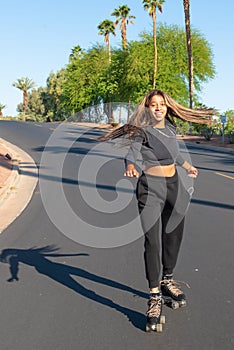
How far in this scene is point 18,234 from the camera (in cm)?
715

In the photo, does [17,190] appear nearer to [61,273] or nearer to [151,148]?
[61,273]

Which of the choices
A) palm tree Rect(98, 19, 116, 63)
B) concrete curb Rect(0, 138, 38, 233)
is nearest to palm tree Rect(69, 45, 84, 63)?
palm tree Rect(98, 19, 116, 63)

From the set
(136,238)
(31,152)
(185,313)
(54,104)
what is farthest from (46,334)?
(54,104)

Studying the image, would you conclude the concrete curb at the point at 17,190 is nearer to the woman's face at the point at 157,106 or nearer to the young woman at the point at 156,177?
the young woman at the point at 156,177

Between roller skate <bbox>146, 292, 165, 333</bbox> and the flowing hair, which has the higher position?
the flowing hair

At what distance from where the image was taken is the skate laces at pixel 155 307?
3.82 metres

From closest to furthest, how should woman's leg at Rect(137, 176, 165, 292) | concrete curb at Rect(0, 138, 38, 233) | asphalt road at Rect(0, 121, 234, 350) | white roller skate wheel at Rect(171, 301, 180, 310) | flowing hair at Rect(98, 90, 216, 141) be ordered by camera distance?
asphalt road at Rect(0, 121, 234, 350) → woman's leg at Rect(137, 176, 165, 292) → flowing hair at Rect(98, 90, 216, 141) → white roller skate wheel at Rect(171, 301, 180, 310) → concrete curb at Rect(0, 138, 38, 233)

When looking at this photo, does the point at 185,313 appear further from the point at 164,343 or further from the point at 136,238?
the point at 136,238

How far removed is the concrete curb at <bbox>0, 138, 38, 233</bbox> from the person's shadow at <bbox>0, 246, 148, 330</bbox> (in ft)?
4.52

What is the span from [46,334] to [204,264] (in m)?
2.37

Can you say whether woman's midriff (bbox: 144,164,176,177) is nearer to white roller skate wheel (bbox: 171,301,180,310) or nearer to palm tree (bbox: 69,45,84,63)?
white roller skate wheel (bbox: 171,301,180,310)

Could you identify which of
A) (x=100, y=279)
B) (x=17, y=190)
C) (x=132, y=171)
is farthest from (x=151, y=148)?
(x=17, y=190)

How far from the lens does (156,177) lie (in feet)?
13.3

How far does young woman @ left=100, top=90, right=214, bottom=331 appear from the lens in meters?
3.96
